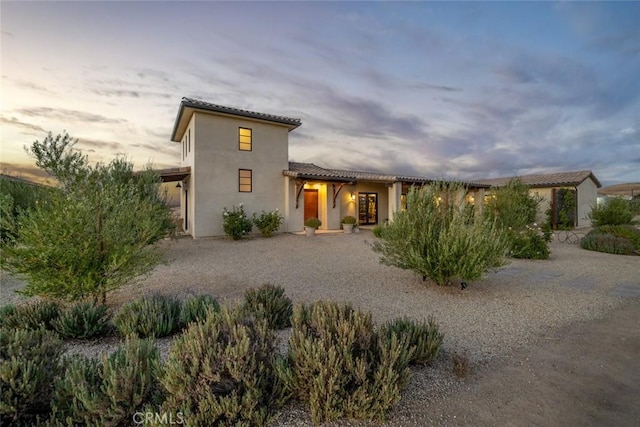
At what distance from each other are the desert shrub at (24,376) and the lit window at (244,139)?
14.0 metres

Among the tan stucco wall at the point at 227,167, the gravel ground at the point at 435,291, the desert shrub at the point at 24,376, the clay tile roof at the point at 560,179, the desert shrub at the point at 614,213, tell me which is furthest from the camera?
the clay tile roof at the point at 560,179

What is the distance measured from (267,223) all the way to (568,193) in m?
22.7

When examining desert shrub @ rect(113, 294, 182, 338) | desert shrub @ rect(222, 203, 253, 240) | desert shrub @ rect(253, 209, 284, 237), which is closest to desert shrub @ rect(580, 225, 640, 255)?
desert shrub @ rect(253, 209, 284, 237)

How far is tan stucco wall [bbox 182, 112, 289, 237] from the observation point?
47.6 feet

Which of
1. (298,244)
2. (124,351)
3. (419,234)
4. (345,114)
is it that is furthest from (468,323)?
(345,114)

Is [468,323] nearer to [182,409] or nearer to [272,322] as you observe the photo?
[272,322]

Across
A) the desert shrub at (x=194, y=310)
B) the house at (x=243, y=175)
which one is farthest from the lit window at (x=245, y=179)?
the desert shrub at (x=194, y=310)

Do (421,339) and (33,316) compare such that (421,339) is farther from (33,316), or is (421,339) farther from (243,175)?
(243,175)

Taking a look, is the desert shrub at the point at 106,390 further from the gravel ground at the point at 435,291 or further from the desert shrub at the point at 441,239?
the desert shrub at the point at 441,239

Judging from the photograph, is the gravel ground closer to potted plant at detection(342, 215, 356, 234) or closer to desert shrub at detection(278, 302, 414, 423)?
desert shrub at detection(278, 302, 414, 423)

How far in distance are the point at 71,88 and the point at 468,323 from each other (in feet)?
42.6

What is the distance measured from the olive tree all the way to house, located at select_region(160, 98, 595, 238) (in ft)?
29.1

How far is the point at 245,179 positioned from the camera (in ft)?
51.8

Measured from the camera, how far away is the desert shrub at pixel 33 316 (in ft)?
12.7
